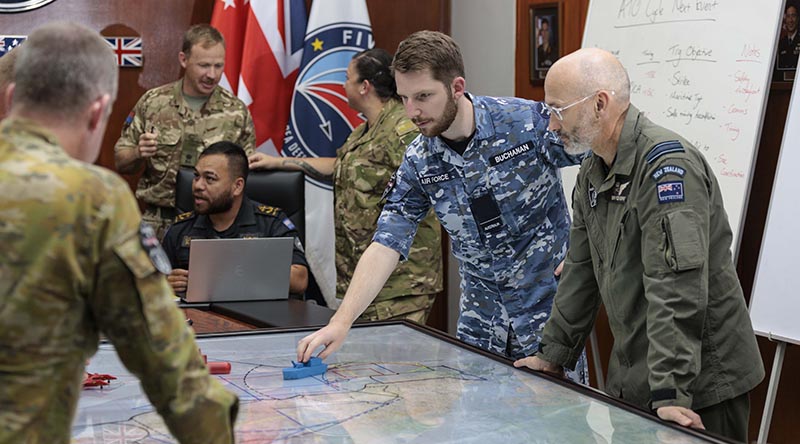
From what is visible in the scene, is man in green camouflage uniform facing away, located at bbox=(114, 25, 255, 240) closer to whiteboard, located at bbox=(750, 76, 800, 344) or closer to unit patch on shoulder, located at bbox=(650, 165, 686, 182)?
whiteboard, located at bbox=(750, 76, 800, 344)

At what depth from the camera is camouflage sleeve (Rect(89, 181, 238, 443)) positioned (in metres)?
1.05

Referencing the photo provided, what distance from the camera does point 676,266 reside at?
70.2 inches

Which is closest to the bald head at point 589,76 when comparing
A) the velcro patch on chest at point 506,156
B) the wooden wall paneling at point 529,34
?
the velcro patch on chest at point 506,156

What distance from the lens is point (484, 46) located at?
5.30 meters

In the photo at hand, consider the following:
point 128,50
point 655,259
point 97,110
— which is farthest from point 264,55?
point 97,110

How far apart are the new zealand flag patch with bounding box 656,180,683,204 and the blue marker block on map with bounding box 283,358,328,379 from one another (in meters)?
0.80

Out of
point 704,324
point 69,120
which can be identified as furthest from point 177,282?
point 69,120

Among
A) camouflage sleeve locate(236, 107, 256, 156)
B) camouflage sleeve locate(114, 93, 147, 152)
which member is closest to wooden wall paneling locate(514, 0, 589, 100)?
camouflage sleeve locate(236, 107, 256, 156)

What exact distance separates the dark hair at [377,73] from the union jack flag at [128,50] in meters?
1.50

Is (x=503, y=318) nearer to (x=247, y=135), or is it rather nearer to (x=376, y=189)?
(x=376, y=189)

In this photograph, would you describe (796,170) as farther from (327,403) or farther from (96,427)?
(96,427)

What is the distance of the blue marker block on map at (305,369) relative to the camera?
2.11 metres

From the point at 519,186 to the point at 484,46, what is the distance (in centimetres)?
278

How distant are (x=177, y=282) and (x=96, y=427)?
170 centimetres
